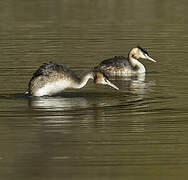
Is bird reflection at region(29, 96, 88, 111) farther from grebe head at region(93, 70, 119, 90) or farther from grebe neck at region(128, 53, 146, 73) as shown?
grebe neck at region(128, 53, 146, 73)

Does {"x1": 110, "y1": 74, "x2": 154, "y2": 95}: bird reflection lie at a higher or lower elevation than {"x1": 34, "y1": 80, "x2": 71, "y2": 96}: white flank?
lower

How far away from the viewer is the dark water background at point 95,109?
9766 mm

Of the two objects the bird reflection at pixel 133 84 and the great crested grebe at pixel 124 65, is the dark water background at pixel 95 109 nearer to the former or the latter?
the bird reflection at pixel 133 84

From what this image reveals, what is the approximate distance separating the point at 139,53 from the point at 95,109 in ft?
18.8

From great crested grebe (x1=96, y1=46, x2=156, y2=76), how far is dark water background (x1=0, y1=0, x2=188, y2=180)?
0.27m

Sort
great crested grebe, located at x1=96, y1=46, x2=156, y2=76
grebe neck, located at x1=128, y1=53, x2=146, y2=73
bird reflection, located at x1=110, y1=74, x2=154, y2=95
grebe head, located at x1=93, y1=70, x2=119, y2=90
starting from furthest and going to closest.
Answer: grebe neck, located at x1=128, y1=53, x2=146, y2=73 < great crested grebe, located at x1=96, y1=46, x2=156, y2=76 < bird reflection, located at x1=110, y1=74, x2=154, y2=95 < grebe head, located at x1=93, y1=70, x2=119, y2=90

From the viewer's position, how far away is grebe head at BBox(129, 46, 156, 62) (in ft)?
61.0

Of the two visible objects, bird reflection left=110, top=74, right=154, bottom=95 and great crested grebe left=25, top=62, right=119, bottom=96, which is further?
bird reflection left=110, top=74, right=154, bottom=95

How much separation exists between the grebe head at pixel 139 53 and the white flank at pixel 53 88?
4490 mm

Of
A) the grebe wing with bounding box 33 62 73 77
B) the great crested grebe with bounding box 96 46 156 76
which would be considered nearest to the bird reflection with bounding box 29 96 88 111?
the grebe wing with bounding box 33 62 73 77

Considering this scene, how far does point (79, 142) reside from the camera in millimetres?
10844

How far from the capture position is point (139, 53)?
18703 millimetres

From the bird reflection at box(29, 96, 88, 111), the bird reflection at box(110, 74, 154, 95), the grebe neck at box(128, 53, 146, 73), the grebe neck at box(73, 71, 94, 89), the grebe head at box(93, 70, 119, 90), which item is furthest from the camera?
the grebe neck at box(128, 53, 146, 73)

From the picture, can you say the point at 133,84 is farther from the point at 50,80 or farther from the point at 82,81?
the point at 50,80
